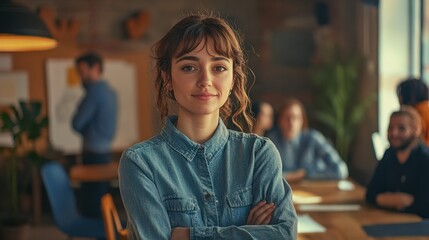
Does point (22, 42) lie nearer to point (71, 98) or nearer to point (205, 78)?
point (205, 78)

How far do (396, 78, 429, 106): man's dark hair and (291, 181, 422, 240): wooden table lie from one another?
570 mm

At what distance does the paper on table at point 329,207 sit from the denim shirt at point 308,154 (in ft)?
3.57

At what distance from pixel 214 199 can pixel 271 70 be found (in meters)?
6.71

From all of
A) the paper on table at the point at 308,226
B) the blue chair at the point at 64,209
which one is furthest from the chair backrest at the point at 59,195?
the paper on table at the point at 308,226

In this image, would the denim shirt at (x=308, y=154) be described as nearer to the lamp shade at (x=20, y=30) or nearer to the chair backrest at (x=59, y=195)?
the chair backrest at (x=59, y=195)

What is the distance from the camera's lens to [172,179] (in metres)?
1.50

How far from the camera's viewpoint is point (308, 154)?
4727mm

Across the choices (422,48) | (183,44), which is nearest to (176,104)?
(183,44)

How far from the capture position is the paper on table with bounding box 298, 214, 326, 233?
289 cm

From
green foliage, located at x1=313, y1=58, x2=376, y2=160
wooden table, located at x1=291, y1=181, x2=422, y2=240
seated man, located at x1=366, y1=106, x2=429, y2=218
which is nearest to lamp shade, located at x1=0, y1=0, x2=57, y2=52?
wooden table, located at x1=291, y1=181, x2=422, y2=240

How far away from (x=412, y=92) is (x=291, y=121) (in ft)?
3.04

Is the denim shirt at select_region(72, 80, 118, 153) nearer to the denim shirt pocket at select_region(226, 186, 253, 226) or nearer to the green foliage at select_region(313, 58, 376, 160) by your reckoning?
the green foliage at select_region(313, 58, 376, 160)

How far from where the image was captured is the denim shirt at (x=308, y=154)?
4664 mm

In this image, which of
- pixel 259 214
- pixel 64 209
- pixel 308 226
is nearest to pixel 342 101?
pixel 64 209
